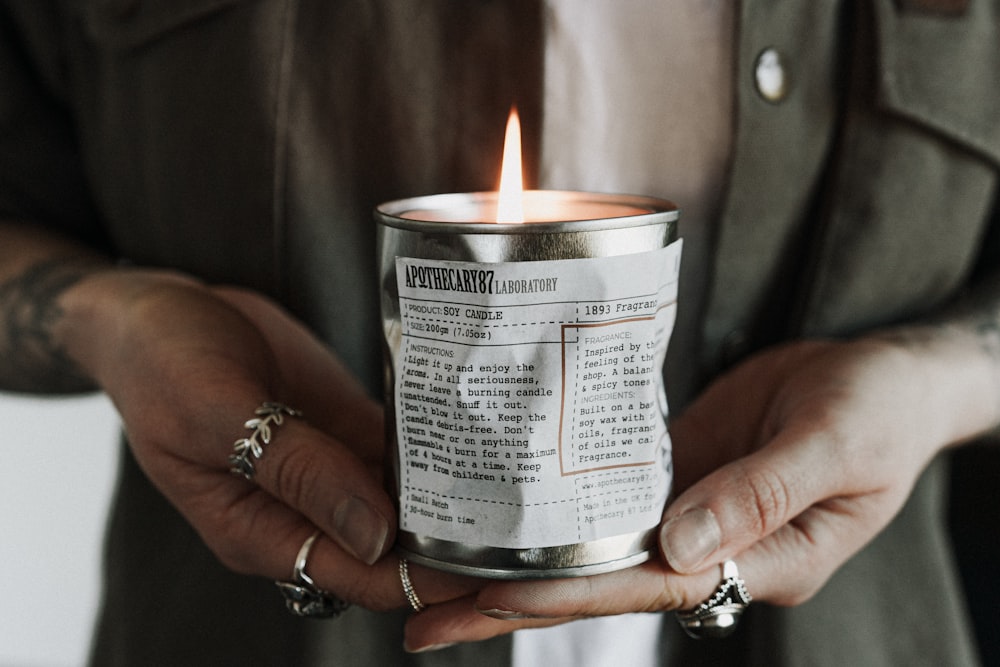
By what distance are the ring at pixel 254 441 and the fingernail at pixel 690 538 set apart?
25 cm

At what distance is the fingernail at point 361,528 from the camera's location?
51 centimetres

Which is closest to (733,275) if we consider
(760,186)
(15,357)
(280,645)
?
(760,186)

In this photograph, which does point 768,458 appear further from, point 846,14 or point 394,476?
point 846,14

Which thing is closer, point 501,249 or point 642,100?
point 501,249

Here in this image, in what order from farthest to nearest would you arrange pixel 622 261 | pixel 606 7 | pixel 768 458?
pixel 606 7
pixel 768 458
pixel 622 261

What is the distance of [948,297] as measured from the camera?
82cm

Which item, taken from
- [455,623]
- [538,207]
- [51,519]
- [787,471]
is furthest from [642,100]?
[51,519]

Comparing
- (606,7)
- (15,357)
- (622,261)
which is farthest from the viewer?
(15,357)

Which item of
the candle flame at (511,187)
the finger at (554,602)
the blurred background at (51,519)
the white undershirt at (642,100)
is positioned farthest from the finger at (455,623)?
the blurred background at (51,519)

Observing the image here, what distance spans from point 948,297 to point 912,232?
0.38ft

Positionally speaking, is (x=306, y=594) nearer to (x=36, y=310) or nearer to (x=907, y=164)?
(x=36, y=310)

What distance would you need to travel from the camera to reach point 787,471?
545mm

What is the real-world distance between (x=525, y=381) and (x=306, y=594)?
0.78ft

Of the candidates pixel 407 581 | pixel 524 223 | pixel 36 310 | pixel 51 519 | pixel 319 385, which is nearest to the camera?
pixel 524 223
